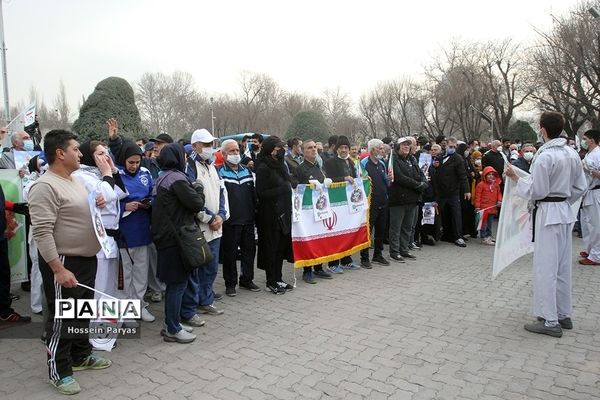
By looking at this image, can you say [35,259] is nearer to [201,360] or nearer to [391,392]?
[201,360]

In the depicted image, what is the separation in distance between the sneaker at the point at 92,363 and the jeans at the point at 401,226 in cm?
569

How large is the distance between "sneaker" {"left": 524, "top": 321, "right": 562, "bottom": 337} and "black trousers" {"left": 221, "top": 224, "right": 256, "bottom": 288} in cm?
364

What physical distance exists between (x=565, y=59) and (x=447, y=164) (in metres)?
14.1

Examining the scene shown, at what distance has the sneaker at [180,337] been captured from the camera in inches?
189

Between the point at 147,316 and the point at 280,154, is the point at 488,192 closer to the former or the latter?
the point at 280,154

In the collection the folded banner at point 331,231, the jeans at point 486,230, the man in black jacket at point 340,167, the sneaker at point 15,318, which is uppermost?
the man in black jacket at point 340,167

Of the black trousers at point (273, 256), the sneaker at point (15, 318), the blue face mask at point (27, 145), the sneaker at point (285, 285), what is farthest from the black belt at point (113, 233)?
the blue face mask at point (27, 145)

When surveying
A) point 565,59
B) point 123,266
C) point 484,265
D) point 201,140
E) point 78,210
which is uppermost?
point 565,59

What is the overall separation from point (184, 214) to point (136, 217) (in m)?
1.00

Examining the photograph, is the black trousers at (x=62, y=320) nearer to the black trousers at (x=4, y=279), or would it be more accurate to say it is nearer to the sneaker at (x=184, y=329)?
the sneaker at (x=184, y=329)

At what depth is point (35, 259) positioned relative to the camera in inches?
220

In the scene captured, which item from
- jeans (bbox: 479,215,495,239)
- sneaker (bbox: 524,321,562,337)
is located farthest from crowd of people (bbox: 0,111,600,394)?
jeans (bbox: 479,215,495,239)

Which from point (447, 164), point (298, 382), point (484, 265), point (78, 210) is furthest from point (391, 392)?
point (447, 164)

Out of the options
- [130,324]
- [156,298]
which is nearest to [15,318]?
[130,324]
